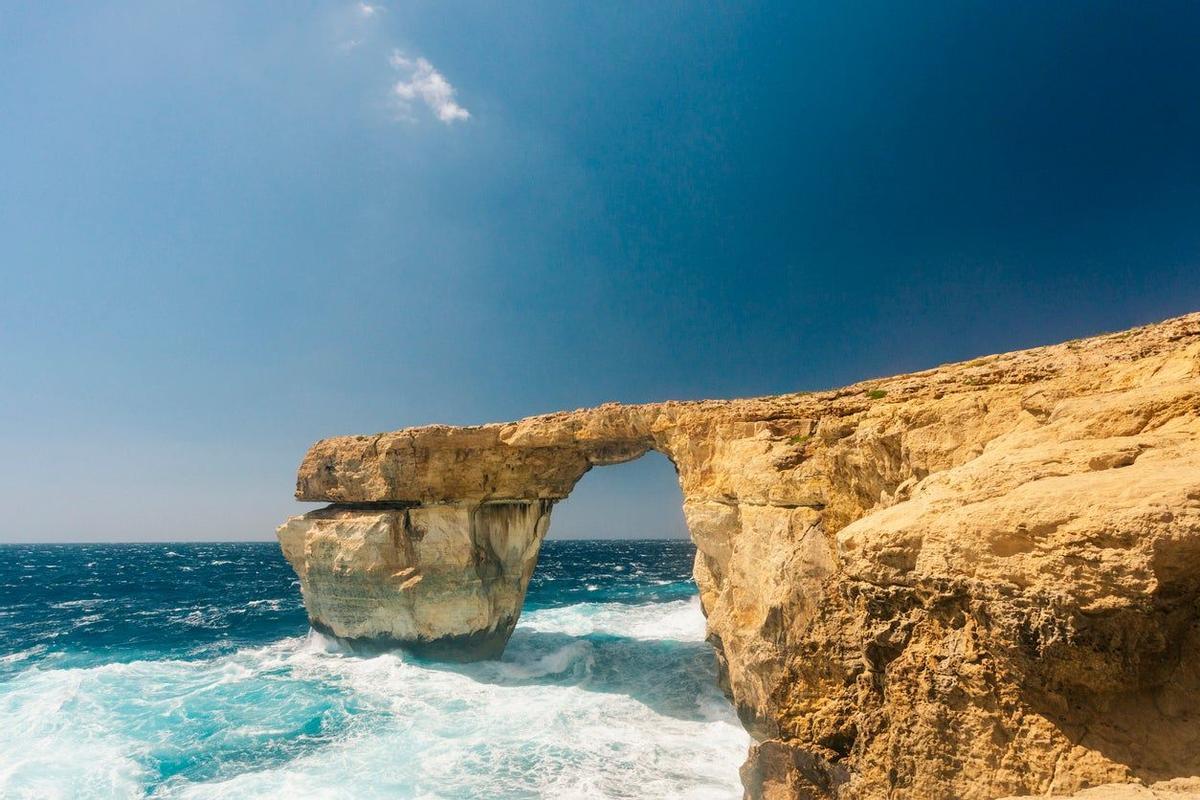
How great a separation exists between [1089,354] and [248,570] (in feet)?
249

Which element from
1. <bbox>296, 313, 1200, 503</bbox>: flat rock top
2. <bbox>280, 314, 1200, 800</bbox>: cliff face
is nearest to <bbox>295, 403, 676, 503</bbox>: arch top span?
<bbox>296, 313, 1200, 503</bbox>: flat rock top

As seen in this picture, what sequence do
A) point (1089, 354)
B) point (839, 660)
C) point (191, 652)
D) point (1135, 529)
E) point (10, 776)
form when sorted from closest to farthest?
point (1135, 529), point (839, 660), point (1089, 354), point (10, 776), point (191, 652)

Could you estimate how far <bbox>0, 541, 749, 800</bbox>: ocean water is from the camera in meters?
10.8

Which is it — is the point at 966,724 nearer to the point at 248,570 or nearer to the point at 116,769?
the point at 116,769

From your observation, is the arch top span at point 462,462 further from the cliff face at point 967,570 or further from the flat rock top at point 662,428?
the cliff face at point 967,570

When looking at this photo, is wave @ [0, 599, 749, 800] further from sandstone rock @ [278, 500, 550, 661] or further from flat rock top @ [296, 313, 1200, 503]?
flat rock top @ [296, 313, 1200, 503]

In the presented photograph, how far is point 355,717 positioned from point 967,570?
15.5 metres

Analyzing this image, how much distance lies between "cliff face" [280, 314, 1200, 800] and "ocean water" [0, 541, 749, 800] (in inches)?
142

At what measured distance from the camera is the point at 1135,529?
11.2 feet

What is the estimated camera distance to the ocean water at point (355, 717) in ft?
35.5

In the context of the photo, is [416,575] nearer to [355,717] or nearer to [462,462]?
[462,462]

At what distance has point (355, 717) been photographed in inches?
561

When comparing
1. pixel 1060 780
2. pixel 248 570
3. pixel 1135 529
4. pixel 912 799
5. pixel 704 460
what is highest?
pixel 704 460

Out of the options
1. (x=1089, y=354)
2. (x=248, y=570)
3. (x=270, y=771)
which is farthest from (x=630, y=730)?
(x=248, y=570)
